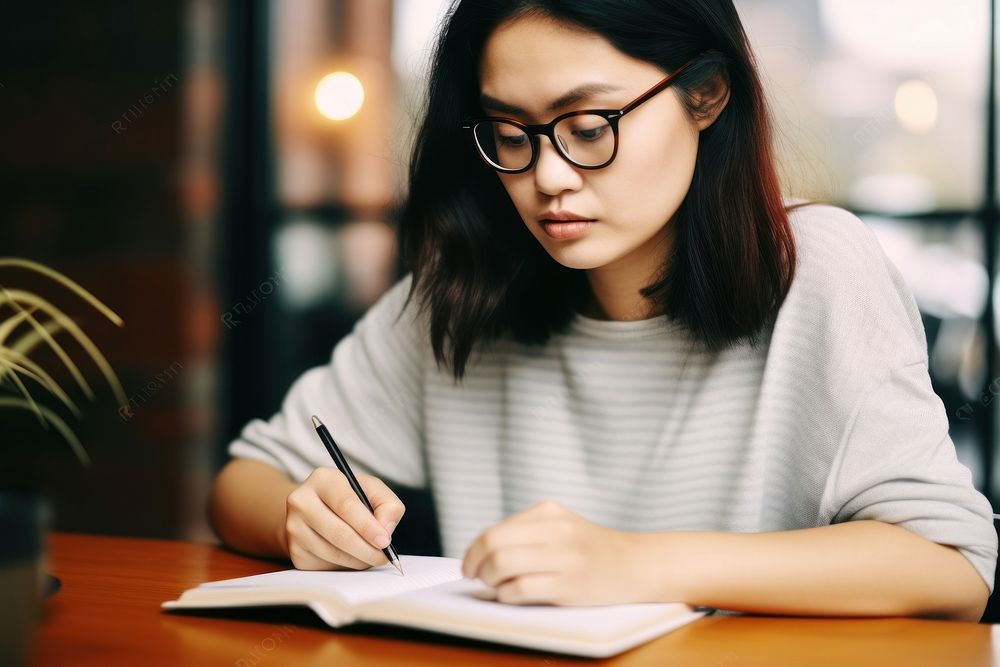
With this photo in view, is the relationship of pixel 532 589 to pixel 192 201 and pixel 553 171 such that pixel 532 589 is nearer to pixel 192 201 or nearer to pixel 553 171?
pixel 553 171

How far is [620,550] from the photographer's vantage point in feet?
2.80

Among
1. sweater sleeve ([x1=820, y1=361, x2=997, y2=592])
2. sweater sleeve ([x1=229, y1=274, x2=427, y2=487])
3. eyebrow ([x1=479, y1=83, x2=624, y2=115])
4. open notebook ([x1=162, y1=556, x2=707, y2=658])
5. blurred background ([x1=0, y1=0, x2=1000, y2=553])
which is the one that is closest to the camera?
open notebook ([x1=162, y1=556, x2=707, y2=658])

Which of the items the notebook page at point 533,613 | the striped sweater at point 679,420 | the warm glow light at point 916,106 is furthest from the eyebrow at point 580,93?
the warm glow light at point 916,106

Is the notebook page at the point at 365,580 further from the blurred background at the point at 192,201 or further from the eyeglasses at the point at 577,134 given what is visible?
the blurred background at the point at 192,201

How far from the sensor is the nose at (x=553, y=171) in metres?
1.13

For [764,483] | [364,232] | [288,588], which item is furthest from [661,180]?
[364,232]

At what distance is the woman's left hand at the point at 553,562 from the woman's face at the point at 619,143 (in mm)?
398

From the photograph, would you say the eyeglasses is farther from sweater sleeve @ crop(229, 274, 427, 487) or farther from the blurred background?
the blurred background

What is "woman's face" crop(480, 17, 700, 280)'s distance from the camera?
112cm

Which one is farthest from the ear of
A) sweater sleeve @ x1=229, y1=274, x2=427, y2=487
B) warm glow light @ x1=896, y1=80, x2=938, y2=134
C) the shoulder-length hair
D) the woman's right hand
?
warm glow light @ x1=896, y1=80, x2=938, y2=134

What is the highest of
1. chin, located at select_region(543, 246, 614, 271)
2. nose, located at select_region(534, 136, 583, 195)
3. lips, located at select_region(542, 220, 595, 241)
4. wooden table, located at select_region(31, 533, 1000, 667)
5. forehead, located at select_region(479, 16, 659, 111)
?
forehead, located at select_region(479, 16, 659, 111)

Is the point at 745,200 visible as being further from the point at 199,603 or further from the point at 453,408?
the point at 199,603

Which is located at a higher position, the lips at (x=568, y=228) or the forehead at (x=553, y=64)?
the forehead at (x=553, y=64)

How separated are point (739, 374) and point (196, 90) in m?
2.56
